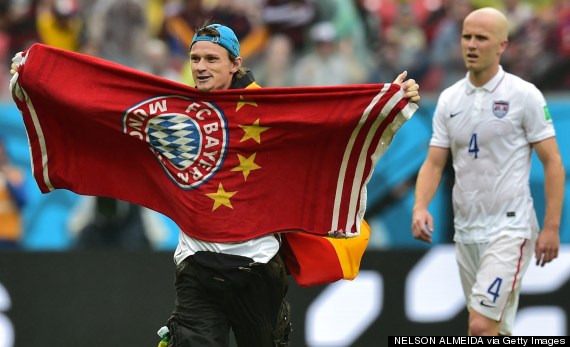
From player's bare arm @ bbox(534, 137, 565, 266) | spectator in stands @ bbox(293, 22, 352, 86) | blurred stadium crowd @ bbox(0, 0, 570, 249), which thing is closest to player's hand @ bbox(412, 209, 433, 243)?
player's bare arm @ bbox(534, 137, 565, 266)

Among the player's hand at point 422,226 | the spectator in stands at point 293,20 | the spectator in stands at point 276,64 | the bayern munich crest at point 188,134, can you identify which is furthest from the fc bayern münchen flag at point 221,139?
the spectator in stands at point 293,20

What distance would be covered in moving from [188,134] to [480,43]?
83.6 inches

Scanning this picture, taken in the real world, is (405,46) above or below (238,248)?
above

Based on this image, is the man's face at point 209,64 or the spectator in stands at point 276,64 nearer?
the man's face at point 209,64

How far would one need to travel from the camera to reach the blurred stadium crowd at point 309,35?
35.4 feet

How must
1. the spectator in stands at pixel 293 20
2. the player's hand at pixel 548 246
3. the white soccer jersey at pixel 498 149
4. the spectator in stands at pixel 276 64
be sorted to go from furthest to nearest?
1. the spectator in stands at pixel 293 20
2. the spectator in stands at pixel 276 64
3. the white soccer jersey at pixel 498 149
4. the player's hand at pixel 548 246

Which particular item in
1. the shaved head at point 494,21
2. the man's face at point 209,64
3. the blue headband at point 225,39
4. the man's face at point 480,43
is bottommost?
the man's face at point 209,64

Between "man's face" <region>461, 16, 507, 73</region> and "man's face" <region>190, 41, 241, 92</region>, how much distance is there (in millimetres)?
1825

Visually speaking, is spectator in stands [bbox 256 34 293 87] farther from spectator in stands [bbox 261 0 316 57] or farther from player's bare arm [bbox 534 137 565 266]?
player's bare arm [bbox 534 137 565 266]

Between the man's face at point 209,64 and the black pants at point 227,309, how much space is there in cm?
95

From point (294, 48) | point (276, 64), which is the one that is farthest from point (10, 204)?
Result: point (294, 48)

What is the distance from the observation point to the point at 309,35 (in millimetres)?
11164

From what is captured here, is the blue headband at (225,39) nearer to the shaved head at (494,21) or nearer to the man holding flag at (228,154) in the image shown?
the man holding flag at (228,154)

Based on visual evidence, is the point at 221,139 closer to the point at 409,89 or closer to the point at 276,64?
the point at 409,89
